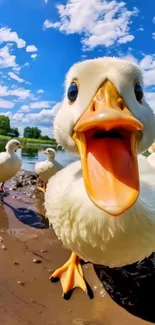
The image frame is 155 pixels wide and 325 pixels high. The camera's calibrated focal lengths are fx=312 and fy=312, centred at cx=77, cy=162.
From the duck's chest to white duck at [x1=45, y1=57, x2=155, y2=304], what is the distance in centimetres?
72

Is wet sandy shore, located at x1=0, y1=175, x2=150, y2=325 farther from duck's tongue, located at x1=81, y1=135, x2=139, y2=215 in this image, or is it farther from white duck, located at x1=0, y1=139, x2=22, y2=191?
white duck, located at x1=0, y1=139, x2=22, y2=191

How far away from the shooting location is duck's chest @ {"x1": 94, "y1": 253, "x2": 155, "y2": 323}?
2.71 metres

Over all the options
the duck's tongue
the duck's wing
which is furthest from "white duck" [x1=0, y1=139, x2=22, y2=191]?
→ the duck's tongue

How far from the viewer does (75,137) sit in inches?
75.2

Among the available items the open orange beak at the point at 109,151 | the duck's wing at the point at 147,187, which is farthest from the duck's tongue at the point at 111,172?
the duck's wing at the point at 147,187

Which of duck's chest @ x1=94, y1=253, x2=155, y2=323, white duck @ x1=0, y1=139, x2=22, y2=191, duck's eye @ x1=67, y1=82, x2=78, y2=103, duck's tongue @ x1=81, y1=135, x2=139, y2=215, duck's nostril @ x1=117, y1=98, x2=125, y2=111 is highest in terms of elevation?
duck's eye @ x1=67, y1=82, x2=78, y2=103

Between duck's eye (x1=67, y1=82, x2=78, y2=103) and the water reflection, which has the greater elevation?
duck's eye (x1=67, y1=82, x2=78, y2=103)

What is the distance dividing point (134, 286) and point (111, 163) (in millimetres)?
1864

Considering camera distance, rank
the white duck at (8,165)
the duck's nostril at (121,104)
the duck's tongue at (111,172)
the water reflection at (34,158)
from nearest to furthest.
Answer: the duck's tongue at (111,172)
the duck's nostril at (121,104)
the white duck at (8,165)
the water reflection at (34,158)

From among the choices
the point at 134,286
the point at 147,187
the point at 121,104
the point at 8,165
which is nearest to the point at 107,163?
the point at 121,104

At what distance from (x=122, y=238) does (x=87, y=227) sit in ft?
0.75

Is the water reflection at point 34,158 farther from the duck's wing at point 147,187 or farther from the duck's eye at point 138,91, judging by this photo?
the duck's eye at point 138,91

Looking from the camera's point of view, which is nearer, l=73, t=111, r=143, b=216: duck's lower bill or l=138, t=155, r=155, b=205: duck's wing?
l=73, t=111, r=143, b=216: duck's lower bill

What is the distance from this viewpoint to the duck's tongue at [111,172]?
57.2 inches
